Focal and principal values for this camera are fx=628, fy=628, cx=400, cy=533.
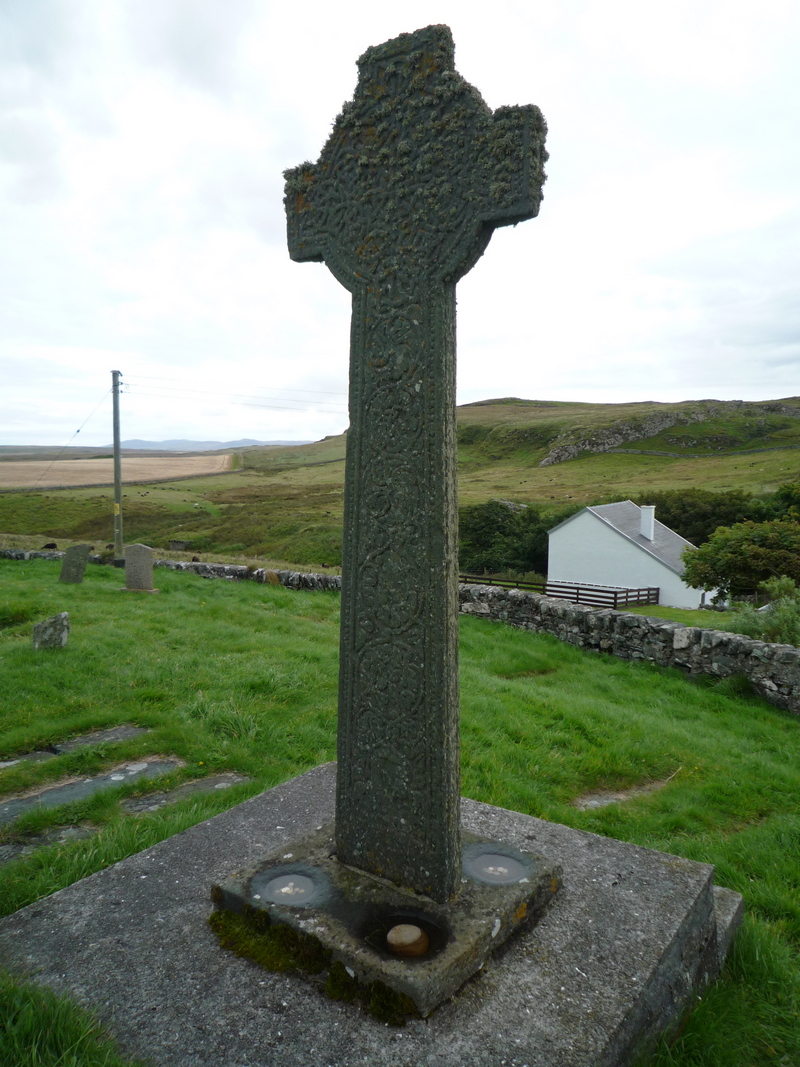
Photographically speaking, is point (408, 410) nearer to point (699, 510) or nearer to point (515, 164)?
point (515, 164)

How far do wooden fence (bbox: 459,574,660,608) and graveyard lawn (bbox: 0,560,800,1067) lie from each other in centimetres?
1681

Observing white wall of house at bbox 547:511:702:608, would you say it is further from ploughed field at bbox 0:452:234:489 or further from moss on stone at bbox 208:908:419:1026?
ploughed field at bbox 0:452:234:489

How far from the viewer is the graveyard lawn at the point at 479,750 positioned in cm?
272

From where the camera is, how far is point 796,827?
4453 mm

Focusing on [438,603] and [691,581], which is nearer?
[438,603]

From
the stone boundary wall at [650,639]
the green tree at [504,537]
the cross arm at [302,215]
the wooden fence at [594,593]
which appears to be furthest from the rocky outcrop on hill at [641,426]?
the cross arm at [302,215]

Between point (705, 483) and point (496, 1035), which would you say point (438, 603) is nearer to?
point (496, 1035)

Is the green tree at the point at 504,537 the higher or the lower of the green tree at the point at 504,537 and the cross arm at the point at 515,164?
the lower

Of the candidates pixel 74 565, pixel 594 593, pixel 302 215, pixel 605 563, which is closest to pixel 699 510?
pixel 605 563

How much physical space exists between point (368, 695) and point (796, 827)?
Result: 3671 mm

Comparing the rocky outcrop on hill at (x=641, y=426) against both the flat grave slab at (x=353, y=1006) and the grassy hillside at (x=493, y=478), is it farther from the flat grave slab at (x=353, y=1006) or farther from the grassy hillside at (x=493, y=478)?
the flat grave slab at (x=353, y=1006)

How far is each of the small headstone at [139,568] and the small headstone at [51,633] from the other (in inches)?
221

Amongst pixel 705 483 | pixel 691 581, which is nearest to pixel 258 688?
pixel 691 581

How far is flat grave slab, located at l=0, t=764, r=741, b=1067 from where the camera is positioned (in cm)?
201
